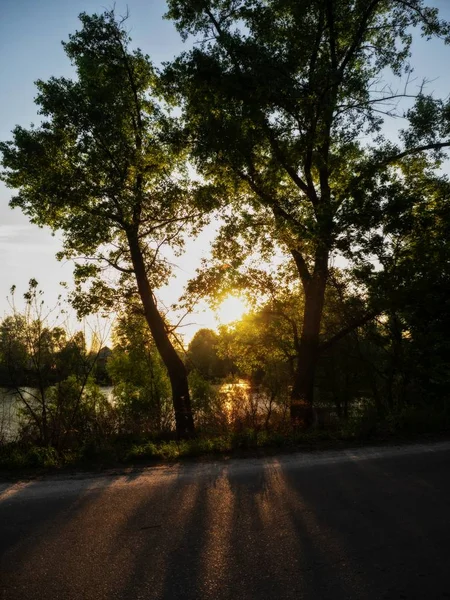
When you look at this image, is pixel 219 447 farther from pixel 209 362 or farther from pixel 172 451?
pixel 209 362

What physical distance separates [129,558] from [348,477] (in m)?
2.93

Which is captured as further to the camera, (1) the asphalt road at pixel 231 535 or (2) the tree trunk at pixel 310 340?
(2) the tree trunk at pixel 310 340

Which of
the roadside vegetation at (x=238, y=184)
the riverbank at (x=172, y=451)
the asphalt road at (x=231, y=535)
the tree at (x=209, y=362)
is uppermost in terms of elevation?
the roadside vegetation at (x=238, y=184)

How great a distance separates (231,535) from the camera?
3.25 m

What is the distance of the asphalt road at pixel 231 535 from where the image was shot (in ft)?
8.55

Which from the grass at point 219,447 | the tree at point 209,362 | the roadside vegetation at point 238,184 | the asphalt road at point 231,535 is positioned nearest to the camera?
the asphalt road at point 231,535

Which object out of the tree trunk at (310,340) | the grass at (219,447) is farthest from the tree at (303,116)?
the grass at (219,447)

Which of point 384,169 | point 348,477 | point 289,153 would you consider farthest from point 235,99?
point 348,477

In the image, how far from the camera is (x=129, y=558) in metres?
2.93

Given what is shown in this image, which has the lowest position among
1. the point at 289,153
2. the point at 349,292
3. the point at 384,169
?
the point at 349,292

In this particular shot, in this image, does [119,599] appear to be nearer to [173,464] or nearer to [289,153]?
[173,464]

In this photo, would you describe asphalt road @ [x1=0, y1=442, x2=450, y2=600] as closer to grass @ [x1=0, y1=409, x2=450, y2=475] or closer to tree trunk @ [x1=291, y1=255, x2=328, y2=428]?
grass @ [x1=0, y1=409, x2=450, y2=475]

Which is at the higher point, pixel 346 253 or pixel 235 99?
pixel 235 99

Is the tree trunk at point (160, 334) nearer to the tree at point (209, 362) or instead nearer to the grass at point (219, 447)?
the tree at point (209, 362)
